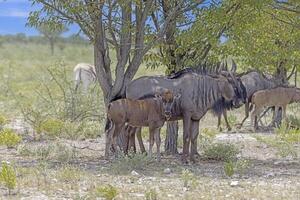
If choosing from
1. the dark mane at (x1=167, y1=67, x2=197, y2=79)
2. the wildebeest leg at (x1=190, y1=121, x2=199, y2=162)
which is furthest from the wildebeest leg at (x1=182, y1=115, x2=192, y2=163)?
the dark mane at (x1=167, y1=67, x2=197, y2=79)

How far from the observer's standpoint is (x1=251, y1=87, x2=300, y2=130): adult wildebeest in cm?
1925

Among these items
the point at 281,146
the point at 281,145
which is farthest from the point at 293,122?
the point at 281,146

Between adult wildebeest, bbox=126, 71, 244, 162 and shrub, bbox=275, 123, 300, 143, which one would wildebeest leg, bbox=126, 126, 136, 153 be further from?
shrub, bbox=275, 123, 300, 143

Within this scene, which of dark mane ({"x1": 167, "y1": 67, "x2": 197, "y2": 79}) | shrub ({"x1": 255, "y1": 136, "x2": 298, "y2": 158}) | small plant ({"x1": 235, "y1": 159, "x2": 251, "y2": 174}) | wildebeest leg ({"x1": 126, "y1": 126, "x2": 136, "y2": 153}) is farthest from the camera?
shrub ({"x1": 255, "y1": 136, "x2": 298, "y2": 158})

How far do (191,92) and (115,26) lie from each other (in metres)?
1.99

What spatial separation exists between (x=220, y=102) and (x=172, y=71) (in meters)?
1.57

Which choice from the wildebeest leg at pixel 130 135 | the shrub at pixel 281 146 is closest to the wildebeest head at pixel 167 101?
the wildebeest leg at pixel 130 135

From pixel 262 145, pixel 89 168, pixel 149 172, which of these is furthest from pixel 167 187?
pixel 262 145

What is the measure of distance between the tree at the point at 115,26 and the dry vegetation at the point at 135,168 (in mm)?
1755

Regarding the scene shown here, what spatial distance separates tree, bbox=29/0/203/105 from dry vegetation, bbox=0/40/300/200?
1755 mm

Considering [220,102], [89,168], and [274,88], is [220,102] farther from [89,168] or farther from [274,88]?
[274,88]

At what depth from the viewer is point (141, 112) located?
38.5 ft

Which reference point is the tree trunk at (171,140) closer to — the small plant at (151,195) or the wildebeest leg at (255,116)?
the small plant at (151,195)

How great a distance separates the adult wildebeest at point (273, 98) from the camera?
19.2 meters
